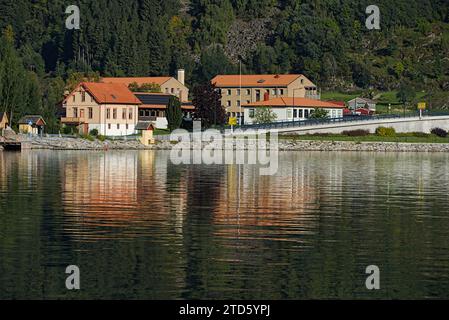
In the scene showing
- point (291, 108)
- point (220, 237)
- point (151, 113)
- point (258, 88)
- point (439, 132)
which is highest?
point (258, 88)

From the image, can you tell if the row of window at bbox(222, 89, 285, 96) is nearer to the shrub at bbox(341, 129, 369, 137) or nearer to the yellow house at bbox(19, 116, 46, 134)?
the shrub at bbox(341, 129, 369, 137)

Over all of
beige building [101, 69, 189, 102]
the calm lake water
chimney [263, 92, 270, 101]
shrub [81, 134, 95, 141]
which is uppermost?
beige building [101, 69, 189, 102]

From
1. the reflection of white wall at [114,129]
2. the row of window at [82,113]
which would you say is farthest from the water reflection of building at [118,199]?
the row of window at [82,113]

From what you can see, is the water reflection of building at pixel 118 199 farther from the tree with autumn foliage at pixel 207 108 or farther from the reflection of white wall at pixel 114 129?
the tree with autumn foliage at pixel 207 108

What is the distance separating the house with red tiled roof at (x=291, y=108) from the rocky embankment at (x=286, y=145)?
20557 millimetres

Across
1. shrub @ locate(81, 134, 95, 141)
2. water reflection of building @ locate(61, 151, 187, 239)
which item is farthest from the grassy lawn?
water reflection of building @ locate(61, 151, 187, 239)

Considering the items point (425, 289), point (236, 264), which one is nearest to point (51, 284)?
point (236, 264)

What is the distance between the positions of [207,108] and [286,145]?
1845 centimetres

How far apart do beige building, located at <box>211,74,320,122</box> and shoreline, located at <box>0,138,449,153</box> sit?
3742cm

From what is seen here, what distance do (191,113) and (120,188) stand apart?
315ft

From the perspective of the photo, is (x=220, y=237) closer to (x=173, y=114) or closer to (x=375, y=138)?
(x=375, y=138)

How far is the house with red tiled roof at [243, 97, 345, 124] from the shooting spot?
497ft

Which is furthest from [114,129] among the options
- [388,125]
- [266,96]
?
[388,125]

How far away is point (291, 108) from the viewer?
5979 inches
